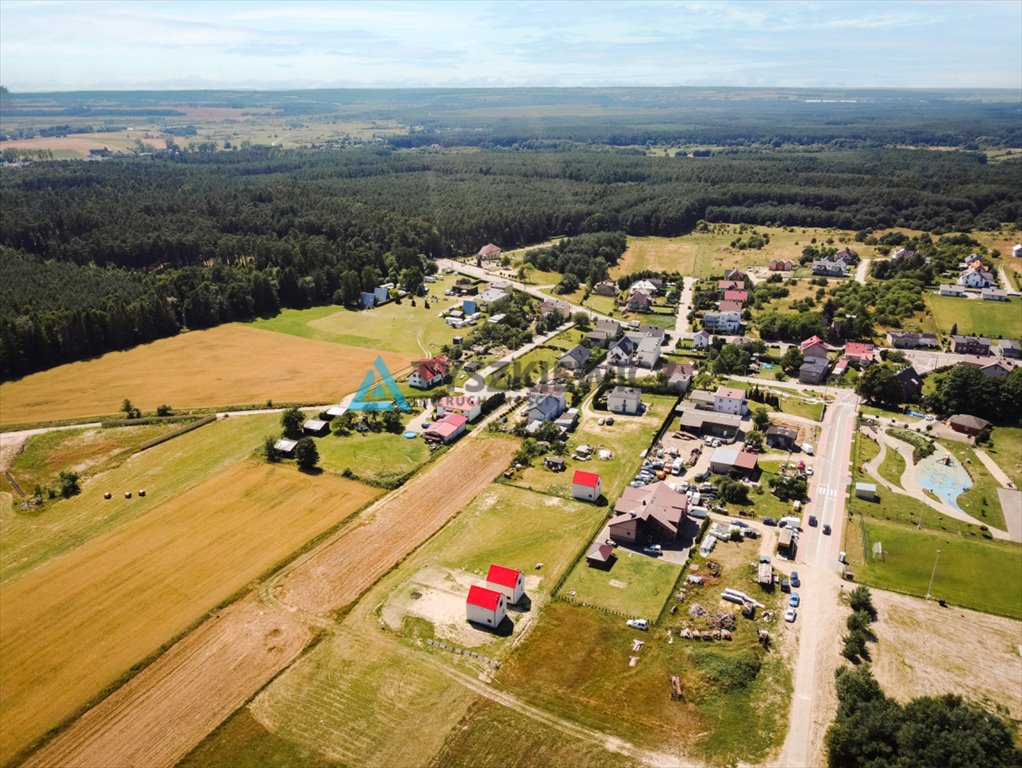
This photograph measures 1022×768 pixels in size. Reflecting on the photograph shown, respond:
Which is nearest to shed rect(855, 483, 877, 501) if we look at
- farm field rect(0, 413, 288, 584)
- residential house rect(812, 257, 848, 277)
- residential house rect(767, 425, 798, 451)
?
→ residential house rect(767, 425, 798, 451)

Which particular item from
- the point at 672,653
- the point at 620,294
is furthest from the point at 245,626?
the point at 620,294

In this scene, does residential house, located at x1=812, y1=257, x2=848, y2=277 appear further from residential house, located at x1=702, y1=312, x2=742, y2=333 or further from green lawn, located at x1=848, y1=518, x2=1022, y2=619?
green lawn, located at x1=848, y1=518, x2=1022, y2=619

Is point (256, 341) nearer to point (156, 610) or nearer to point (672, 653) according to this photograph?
point (156, 610)

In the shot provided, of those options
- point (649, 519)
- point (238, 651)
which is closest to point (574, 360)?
point (649, 519)

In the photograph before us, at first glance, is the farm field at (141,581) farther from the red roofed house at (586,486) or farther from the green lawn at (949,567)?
the green lawn at (949,567)

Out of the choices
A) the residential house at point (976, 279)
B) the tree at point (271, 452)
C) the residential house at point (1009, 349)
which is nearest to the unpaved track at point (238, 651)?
the tree at point (271, 452)
